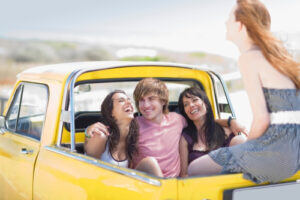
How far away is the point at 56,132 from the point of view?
347 centimetres

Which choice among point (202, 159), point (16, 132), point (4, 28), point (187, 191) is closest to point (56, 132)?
point (16, 132)

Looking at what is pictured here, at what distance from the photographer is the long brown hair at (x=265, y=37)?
2.61m

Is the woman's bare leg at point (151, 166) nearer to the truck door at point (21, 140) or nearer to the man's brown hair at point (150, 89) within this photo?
the man's brown hair at point (150, 89)

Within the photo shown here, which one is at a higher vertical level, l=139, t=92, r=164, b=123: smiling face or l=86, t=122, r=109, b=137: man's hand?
l=139, t=92, r=164, b=123: smiling face

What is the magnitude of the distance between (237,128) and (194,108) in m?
0.41

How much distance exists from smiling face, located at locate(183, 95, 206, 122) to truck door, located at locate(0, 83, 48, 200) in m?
1.24

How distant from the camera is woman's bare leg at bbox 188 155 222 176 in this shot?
9.09 feet

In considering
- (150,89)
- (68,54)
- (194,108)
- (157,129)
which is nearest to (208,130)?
(194,108)

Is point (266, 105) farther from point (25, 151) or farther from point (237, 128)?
point (25, 151)

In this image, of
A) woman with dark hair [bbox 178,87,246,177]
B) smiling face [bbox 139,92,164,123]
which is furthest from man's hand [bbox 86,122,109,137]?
woman with dark hair [bbox 178,87,246,177]

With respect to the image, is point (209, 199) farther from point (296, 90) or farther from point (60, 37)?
Answer: point (60, 37)

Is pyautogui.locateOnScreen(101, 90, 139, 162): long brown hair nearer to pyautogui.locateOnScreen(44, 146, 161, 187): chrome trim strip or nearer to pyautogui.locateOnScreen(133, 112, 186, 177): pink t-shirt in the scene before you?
pyautogui.locateOnScreen(133, 112, 186, 177): pink t-shirt

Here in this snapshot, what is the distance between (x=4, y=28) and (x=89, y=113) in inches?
2053

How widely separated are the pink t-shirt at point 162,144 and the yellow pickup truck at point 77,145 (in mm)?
578
